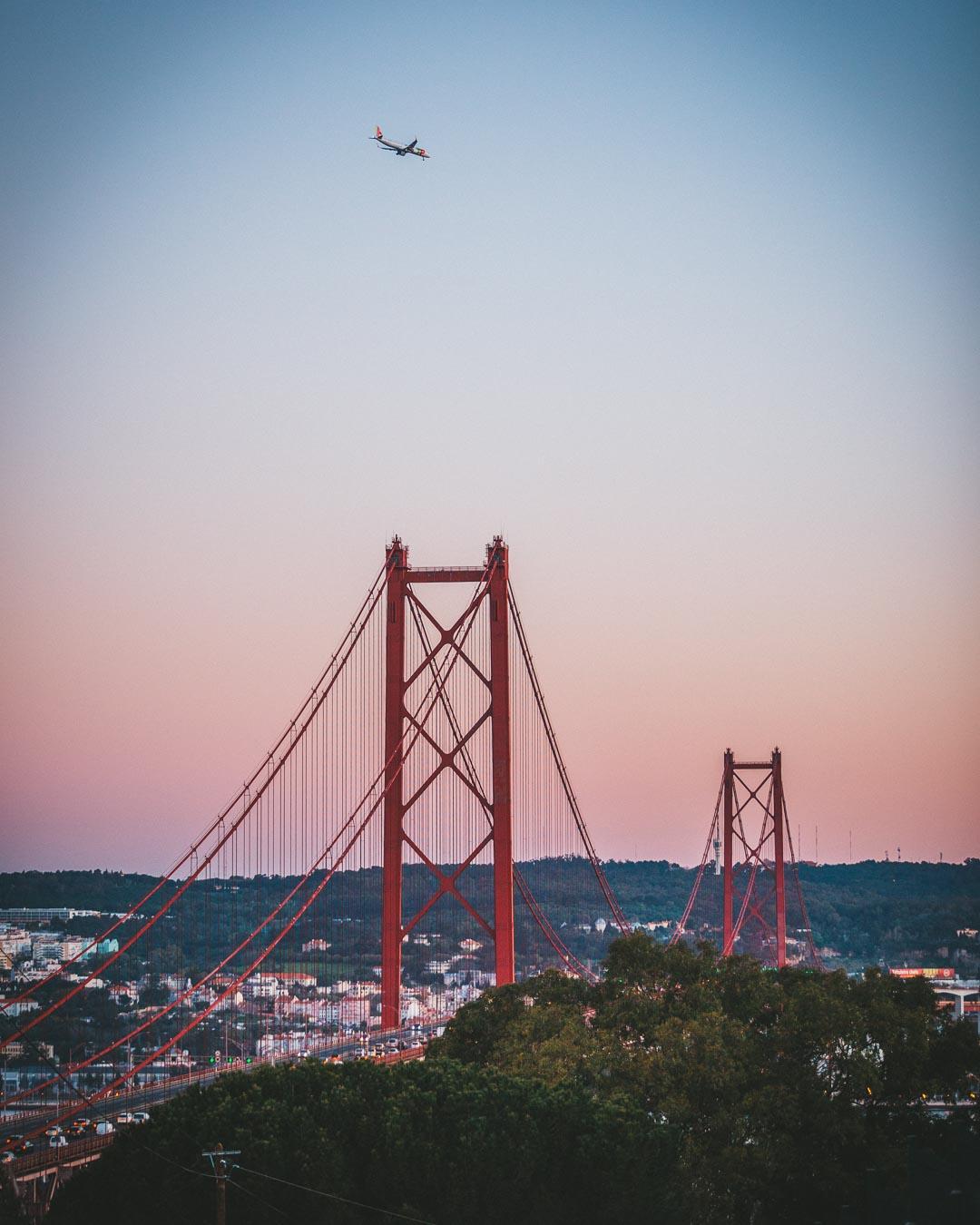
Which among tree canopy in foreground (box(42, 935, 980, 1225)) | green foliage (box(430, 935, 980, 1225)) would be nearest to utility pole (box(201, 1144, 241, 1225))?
tree canopy in foreground (box(42, 935, 980, 1225))

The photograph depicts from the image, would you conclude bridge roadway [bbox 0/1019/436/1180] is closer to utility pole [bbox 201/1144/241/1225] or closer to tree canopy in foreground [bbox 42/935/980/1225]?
tree canopy in foreground [bbox 42/935/980/1225]

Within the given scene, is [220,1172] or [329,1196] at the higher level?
[220,1172]

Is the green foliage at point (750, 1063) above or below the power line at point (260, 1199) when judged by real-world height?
above

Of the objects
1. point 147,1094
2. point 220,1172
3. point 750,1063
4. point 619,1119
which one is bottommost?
point 220,1172

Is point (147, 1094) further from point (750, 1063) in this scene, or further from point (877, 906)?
point (877, 906)

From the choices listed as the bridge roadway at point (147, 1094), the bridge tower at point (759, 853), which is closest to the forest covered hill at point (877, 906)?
the bridge tower at point (759, 853)

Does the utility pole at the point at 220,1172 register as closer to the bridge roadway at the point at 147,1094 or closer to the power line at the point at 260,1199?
the power line at the point at 260,1199

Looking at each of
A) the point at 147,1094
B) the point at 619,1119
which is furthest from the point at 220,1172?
the point at 147,1094

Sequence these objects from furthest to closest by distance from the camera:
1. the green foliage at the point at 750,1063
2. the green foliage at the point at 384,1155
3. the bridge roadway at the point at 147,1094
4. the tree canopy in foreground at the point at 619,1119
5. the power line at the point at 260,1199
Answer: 1. the green foliage at the point at 750,1063
2. the bridge roadway at the point at 147,1094
3. the tree canopy in foreground at the point at 619,1119
4. the green foliage at the point at 384,1155
5. the power line at the point at 260,1199

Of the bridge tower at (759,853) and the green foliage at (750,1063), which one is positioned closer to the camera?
the green foliage at (750,1063)
